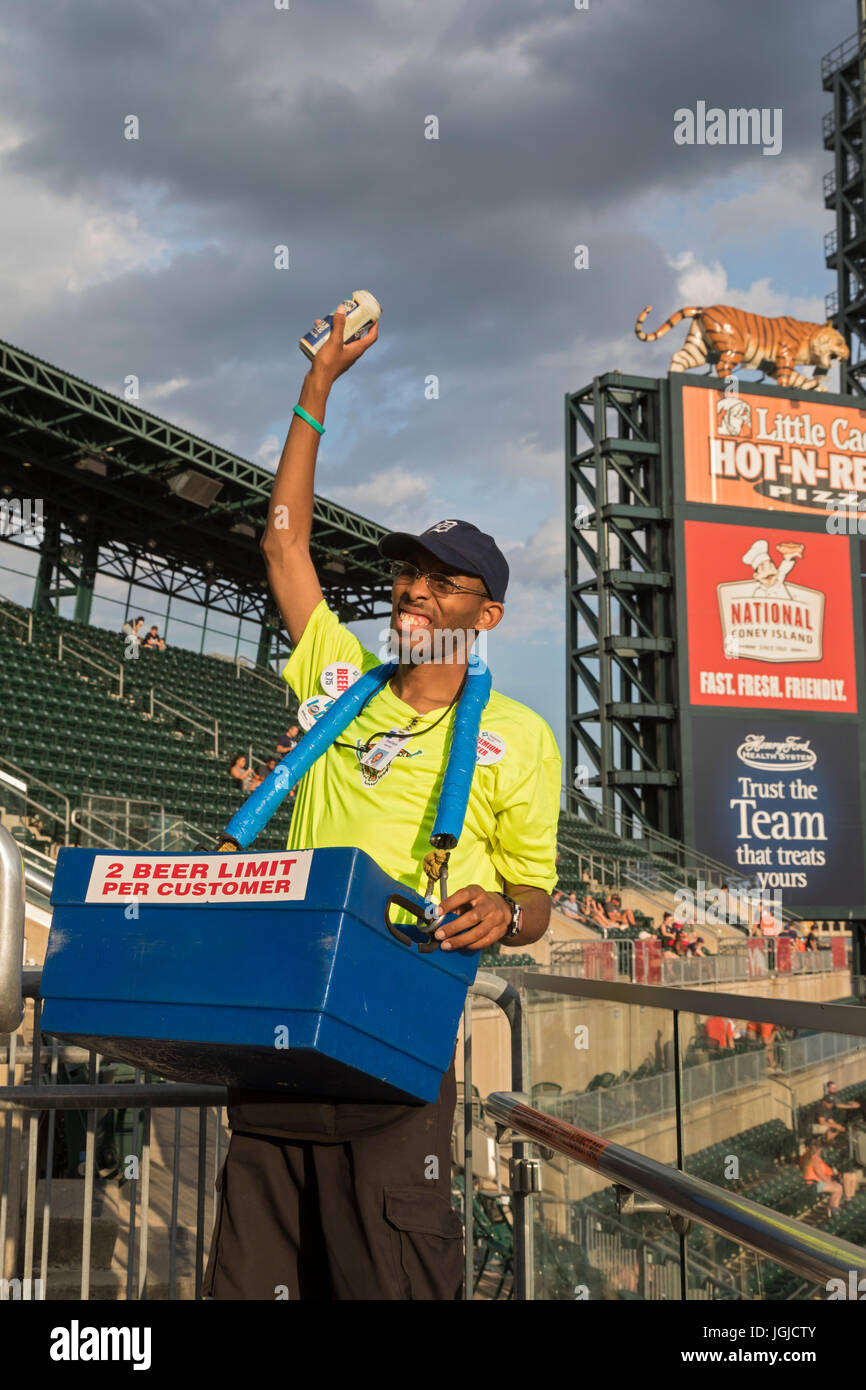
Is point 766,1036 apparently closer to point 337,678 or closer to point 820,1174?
point 820,1174

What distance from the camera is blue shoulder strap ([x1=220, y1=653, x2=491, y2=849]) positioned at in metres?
2.03

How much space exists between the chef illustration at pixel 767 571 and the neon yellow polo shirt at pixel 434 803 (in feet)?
76.6

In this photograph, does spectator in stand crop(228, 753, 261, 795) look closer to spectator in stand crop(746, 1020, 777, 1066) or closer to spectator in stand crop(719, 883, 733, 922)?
spectator in stand crop(719, 883, 733, 922)

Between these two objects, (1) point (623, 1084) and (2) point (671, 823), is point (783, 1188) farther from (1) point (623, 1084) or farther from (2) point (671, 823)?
(2) point (671, 823)

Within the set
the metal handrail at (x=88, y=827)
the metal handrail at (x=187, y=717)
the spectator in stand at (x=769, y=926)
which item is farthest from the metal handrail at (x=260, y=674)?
the metal handrail at (x=88, y=827)

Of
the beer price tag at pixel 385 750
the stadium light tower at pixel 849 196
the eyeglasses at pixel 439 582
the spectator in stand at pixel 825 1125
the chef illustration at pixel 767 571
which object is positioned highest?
the stadium light tower at pixel 849 196

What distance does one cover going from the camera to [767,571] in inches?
976

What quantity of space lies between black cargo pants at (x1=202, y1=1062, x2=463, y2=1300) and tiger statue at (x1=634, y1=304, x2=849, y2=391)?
25350 millimetres

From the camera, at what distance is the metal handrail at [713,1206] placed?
175cm

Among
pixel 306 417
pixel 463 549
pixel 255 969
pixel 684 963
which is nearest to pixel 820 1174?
pixel 255 969

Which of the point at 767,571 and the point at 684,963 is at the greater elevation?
the point at 767,571

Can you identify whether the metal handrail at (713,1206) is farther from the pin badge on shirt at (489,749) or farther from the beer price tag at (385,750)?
the beer price tag at (385,750)

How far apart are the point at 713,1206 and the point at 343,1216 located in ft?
2.13
